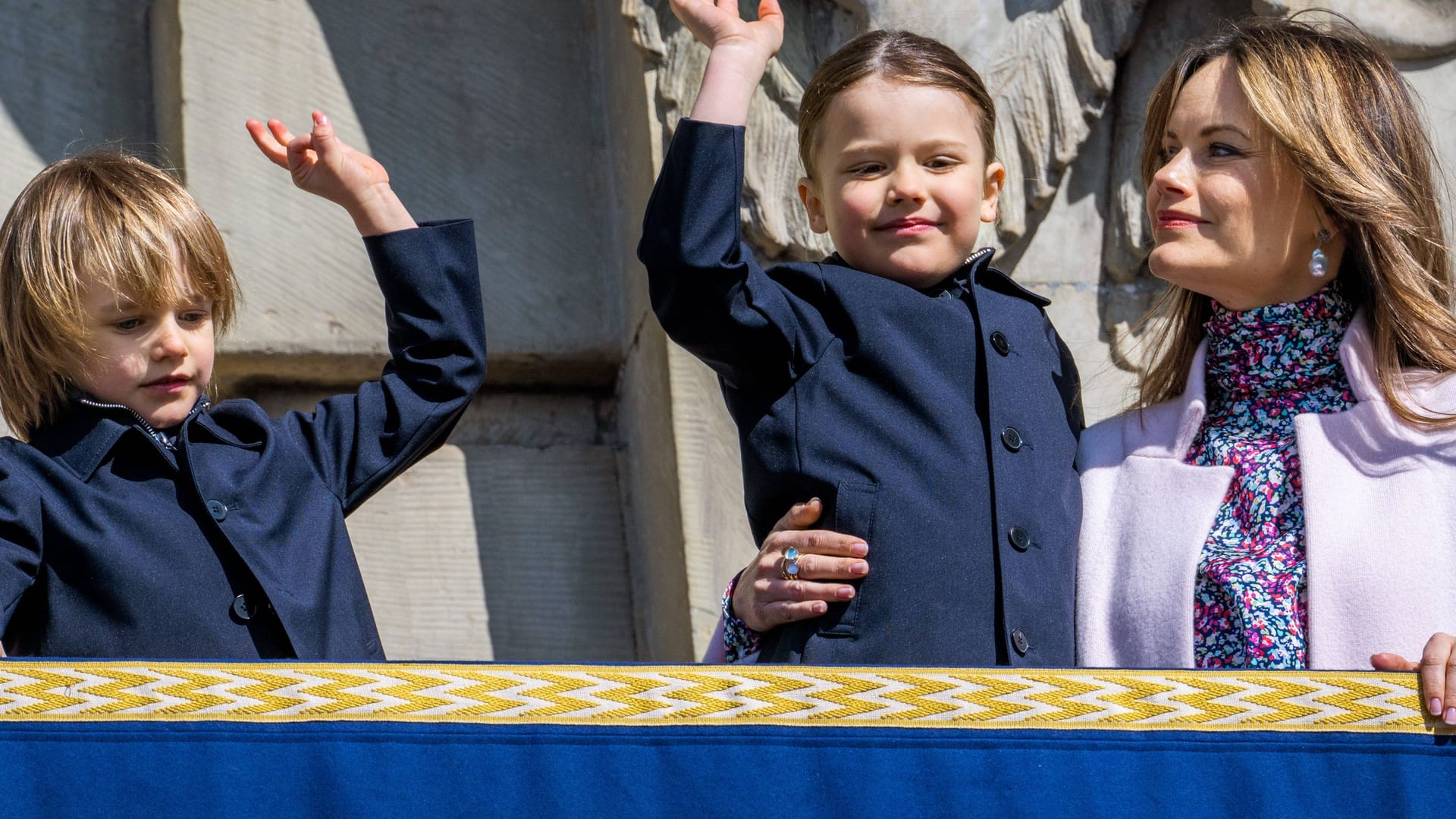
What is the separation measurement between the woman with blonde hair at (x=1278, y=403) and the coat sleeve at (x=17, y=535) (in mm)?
698

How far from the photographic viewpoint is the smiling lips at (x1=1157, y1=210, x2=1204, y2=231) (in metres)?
2.12

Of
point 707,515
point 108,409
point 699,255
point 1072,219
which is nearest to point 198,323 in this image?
point 108,409

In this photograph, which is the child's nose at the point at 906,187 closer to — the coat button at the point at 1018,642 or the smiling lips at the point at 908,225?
the smiling lips at the point at 908,225

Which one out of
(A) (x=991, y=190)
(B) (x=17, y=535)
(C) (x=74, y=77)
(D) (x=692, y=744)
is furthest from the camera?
(C) (x=74, y=77)

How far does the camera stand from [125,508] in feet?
6.53

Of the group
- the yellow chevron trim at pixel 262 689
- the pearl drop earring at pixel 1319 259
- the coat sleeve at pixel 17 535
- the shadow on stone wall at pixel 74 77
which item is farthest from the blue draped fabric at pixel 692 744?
the shadow on stone wall at pixel 74 77

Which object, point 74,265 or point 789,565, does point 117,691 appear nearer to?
point 74,265

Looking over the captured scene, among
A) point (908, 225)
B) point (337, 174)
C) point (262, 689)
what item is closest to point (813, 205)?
point (908, 225)

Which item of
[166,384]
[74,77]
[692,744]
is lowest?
[692,744]

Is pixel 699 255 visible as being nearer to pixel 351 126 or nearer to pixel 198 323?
pixel 198 323

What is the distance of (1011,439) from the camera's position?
206 centimetres

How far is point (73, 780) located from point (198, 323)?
561mm

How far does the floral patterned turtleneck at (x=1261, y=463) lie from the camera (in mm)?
1962

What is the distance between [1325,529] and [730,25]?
77cm
